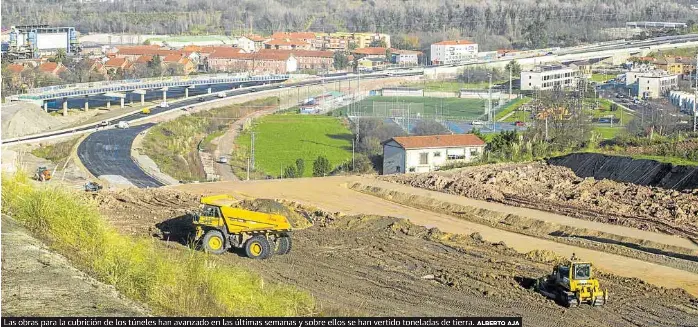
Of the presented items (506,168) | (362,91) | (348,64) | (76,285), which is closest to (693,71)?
(362,91)

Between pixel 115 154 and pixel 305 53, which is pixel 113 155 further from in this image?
pixel 305 53

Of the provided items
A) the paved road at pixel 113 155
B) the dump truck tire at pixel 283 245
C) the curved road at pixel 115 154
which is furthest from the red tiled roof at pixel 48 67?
the dump truck tire at pixel 283 245

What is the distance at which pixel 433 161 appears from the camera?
24.0 m

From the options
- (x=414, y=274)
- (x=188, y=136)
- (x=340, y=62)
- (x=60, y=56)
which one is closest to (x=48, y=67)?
(x=60, y=56)

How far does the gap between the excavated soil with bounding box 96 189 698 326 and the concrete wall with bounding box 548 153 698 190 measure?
402cm

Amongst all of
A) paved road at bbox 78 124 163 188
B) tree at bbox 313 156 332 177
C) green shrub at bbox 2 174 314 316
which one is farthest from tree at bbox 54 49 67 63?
green shrub at bbox 2 174 314 316

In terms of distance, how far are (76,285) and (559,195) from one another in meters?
10.5

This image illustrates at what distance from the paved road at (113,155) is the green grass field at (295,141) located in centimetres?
319

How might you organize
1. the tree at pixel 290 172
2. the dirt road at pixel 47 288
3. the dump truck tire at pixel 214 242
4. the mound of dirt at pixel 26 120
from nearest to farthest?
1. the dirt road at pixel 47 288
2. the dump truck tire at pixel 214 242
3. the tree at pixel 290 172
4. the mound of dirt at pixel 26 120

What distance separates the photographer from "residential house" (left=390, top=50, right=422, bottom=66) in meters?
67.1

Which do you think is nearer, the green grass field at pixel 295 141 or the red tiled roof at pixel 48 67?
the green grass field at pixel 295 141

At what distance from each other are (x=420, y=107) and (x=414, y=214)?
26198mm

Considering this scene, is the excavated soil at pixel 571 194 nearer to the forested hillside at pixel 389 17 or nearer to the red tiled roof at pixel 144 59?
the red tiled roof at pixel 144 59

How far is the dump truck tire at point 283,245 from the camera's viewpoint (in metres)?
12.8
